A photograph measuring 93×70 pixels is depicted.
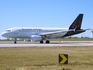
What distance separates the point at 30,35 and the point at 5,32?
6220 millimetres

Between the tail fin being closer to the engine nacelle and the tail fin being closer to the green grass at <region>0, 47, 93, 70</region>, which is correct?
the engine nacelle

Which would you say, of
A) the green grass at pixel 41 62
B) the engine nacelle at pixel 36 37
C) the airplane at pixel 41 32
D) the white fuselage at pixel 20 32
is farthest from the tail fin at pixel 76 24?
the green grass at pixel 41 62

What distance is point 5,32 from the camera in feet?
180

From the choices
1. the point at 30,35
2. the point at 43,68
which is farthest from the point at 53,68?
the point at 30,35

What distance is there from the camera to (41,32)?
56.9 meters

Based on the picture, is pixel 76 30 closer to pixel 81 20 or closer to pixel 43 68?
pixel 81 20

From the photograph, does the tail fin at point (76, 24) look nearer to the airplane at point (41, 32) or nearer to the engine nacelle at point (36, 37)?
the airplane at point (41, 32)

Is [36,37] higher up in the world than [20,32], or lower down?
lower down

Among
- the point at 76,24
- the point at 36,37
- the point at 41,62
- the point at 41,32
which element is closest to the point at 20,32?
the point at 36,37

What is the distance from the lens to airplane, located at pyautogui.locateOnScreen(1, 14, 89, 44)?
54.4 m

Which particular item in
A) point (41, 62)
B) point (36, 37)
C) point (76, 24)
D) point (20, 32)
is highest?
point (76, 24)

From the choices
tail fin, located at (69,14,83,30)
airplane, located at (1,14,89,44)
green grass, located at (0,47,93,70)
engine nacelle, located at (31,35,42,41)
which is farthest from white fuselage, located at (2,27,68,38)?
green grass, located at (0,47,93,70)

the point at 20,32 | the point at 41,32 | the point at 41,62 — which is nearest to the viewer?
the point at 41,62

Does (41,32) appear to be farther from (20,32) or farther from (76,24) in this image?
(76,24)
